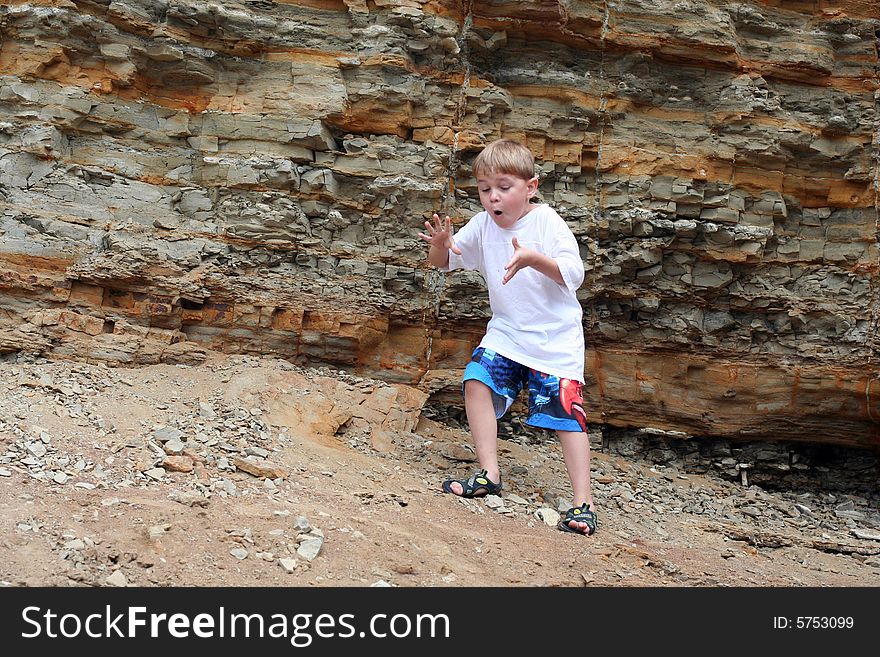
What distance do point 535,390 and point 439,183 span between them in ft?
6.53

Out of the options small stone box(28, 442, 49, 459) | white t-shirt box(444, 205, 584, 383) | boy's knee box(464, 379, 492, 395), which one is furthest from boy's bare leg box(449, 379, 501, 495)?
small stone box(28, 442, 49, 459)

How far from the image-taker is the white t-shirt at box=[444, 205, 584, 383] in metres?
4.03

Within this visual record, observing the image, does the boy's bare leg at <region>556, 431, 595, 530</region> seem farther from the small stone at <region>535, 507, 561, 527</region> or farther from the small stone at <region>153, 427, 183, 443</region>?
the small stone at <region>153, 427, 183, 443</region>

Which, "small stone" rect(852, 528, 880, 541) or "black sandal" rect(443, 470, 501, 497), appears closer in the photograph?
"black sandal" rect(443, 470, 501, 497)

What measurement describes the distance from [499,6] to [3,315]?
3621mm

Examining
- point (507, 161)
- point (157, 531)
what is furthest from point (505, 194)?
point (157, 531)

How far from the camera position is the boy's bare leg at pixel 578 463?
13.0ft

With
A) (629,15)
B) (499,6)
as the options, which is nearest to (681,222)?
(629,15)

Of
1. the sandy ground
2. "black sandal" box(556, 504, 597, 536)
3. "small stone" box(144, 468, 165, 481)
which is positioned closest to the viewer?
the sandy ground

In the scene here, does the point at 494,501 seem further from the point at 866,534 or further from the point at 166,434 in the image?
the point at 866,534

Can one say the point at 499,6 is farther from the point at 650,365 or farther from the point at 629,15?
the point at 650,365

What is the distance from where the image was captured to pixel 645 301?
19.2 ft

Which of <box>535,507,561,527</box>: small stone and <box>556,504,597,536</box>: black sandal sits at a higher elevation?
<box>556,504,597,536</box>: black sandal

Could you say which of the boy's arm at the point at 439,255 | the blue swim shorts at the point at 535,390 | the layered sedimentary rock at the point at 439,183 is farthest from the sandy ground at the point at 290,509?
the boy's arm at the point at 439,255
